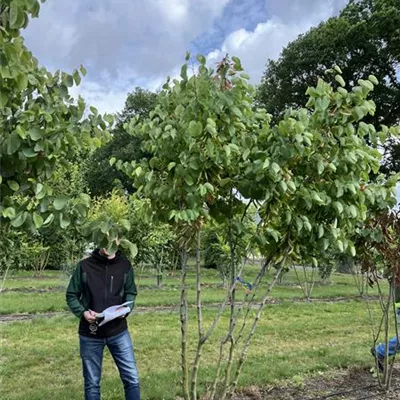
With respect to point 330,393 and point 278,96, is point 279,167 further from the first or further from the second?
point 278,96

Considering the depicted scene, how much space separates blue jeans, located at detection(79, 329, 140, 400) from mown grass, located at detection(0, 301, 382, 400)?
33.2 inches

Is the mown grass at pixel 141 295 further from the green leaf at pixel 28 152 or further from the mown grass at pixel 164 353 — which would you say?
the green leaf at pixel 28 152

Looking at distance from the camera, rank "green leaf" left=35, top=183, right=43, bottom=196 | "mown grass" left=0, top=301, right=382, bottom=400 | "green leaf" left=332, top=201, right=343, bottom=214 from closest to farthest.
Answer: "green leaf" left=35, top=183, right=43, bottom=196
"green leaf" left=332, top=201, right=343, bottom=214
"mown grass" left=0, top=301, right=382, bottom=400

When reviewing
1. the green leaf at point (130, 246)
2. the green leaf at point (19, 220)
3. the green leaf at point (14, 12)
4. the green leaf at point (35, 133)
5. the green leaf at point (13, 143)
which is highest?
the green leaf at point (14, 12)

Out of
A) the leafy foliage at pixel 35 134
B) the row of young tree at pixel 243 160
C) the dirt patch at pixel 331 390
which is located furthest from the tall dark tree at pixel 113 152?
the leafy foliage at pixel 35 134

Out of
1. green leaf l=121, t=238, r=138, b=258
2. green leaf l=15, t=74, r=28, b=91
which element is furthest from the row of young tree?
green leaf l=15, t=74, r=28, b=91

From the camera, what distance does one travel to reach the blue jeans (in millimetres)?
4203

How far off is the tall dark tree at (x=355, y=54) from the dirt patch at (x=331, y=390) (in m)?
16.1

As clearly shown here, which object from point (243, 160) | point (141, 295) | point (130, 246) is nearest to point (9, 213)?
point (130, 246)

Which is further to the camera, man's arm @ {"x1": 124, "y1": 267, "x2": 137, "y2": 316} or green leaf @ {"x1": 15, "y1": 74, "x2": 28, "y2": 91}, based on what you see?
man's arm @ {"x1": 124, "y1": 267, "x2": 137, "y2": 316}

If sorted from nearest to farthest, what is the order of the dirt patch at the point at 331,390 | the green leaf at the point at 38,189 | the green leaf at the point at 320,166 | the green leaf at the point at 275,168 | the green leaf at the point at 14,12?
the green leaf at the point at 14,12 → the green leaf at the point at 38,189 → the green leaf at the point at 275,168 → the green leaf at the point at 320,166 → the dirt patch at the point at 331,390

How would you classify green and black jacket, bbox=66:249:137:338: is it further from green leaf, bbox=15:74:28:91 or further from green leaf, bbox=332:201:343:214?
green leaf, bbox=15:74:28:91

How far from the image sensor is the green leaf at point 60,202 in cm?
201

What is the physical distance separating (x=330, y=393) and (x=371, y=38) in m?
19.7
